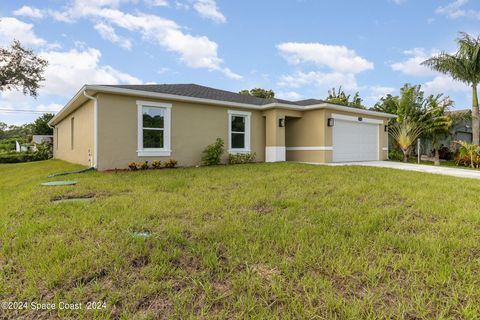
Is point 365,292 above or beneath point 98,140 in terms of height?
beneath

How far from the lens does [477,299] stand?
2000 mm

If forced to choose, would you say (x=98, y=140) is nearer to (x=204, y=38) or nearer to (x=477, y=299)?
(x=204, y=38)

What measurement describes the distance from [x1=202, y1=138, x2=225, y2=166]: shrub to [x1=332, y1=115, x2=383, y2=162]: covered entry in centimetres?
580

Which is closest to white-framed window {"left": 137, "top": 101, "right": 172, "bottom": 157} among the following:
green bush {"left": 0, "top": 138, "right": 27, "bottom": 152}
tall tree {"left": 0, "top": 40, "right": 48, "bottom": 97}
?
tall tree {"left": 0, "top": 40, "right": 48, "bottom": 97}

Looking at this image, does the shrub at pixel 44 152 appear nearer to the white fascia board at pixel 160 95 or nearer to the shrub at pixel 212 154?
the white fascia board at pixel 160 95

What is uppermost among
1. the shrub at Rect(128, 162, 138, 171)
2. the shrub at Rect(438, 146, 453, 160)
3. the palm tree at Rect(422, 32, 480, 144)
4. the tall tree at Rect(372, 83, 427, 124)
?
the palm tree at Rect(422, 32, 480, 144)

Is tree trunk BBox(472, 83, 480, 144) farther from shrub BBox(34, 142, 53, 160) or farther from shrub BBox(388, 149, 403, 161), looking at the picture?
shrub BBox(34, 142, 53, 160)

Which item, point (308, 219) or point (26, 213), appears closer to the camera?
point (308, 219)

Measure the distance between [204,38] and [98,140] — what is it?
859 centimetres

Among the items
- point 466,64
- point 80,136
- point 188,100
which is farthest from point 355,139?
point 80,136

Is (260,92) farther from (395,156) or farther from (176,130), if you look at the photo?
(176,130)

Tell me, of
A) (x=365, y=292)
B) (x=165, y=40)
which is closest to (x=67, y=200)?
(x=365, y=292)

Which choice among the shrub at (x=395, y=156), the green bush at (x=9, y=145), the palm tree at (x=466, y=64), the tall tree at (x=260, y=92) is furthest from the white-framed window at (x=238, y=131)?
the green bush at (x=9, y=145)

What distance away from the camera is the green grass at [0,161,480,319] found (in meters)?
1.98
